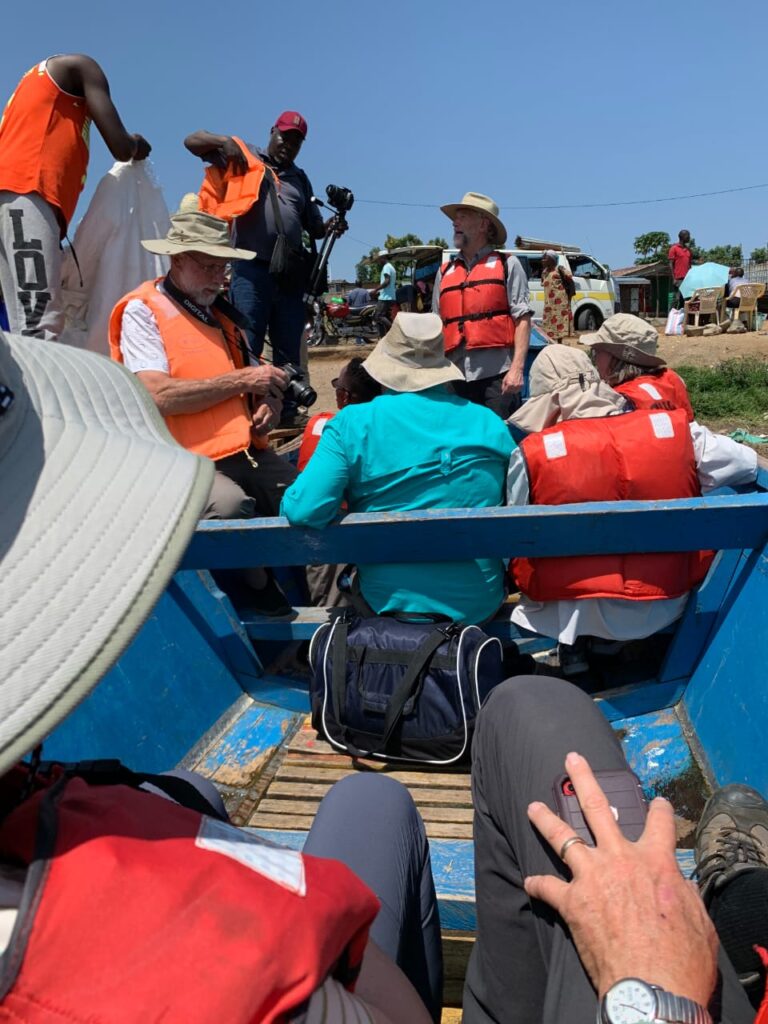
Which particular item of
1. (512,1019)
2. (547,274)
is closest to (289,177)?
(512,1019)

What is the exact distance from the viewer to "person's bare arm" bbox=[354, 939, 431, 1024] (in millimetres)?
871

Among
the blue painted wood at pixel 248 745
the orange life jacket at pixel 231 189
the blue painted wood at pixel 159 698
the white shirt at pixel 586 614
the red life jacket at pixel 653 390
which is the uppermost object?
the orange life jacket at pixel 231 189

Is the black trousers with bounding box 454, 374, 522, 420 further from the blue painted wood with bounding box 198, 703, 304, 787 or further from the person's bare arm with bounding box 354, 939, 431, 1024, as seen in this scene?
the person's bare arm with bounding box 354, 939, 431, 1024

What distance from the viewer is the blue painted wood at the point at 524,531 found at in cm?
216

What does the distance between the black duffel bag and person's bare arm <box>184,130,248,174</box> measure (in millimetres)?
3327

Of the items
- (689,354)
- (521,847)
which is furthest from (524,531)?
(689,354)

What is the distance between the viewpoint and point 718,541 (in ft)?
7.19

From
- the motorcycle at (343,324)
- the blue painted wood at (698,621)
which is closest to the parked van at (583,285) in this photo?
the motorcycle at (343,324)

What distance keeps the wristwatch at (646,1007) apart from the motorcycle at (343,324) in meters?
19.3

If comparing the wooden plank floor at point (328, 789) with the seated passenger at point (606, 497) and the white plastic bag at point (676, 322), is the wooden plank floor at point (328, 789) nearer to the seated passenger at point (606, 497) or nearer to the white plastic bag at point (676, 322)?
the seated passenger at point (606, 497)

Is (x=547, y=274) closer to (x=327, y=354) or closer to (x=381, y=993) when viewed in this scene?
(x=327, y=354)

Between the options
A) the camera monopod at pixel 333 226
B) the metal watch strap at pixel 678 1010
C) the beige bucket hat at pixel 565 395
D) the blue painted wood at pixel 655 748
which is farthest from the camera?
the camera monopod at pixel 333 226

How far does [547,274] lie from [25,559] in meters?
15.2

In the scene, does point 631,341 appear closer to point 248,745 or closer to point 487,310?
point 487,310
